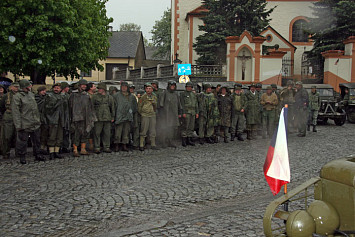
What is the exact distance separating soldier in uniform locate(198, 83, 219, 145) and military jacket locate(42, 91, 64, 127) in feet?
15.0

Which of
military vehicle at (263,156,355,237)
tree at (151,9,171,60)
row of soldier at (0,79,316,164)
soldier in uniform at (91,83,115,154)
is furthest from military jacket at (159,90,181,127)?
tree at (151,9,171,60)

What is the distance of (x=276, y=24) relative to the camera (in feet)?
135

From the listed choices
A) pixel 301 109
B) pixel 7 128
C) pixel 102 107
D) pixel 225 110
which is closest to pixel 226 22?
pixel 301 109

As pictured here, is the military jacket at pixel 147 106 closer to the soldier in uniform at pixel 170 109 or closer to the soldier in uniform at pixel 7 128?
the soldier in uniform at pixel 170 109

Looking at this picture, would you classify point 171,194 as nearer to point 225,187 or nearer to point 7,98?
point 225,187

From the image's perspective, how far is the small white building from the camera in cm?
3981

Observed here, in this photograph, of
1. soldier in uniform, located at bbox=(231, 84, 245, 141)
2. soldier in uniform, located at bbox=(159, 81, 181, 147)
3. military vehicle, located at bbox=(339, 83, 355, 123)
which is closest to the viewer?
soldier in uniform, located at bbox=(159, 81, 181, 147)

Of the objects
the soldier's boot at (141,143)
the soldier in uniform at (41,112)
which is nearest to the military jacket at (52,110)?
the soldier in uniform at (41,112)

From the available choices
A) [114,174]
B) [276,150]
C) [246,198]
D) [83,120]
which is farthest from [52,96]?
[276,150]

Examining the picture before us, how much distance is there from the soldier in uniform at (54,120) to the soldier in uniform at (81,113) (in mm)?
346

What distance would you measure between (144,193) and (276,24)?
37.4 metres

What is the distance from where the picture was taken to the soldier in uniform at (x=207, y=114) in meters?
13.1

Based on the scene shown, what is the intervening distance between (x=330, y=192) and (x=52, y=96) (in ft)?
27.4

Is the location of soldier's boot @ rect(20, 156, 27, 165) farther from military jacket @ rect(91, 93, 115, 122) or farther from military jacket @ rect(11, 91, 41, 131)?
military jacket @ rect(91, 93, 115, 122)
